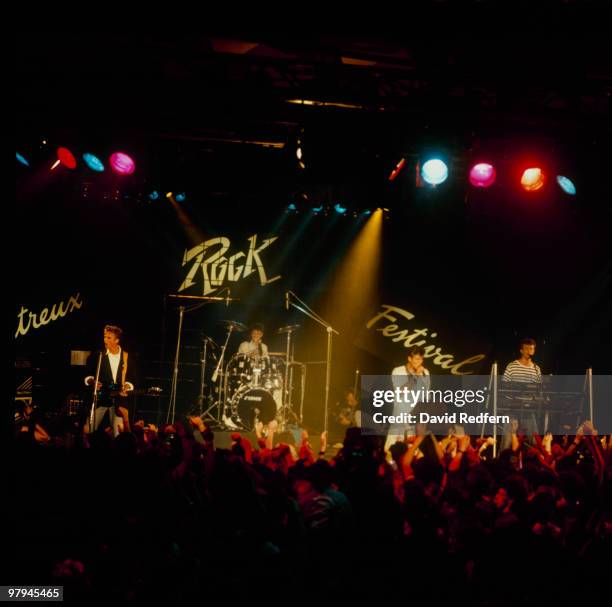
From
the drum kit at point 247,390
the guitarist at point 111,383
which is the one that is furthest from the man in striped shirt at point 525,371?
the guitarist at point 111,383

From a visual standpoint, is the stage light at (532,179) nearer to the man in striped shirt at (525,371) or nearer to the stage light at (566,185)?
the stage light at (566,185)

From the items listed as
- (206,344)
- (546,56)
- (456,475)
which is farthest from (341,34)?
(206,344)

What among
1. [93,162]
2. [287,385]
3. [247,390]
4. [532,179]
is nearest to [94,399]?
[247,390]

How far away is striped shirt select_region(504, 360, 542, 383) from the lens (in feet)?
31.7

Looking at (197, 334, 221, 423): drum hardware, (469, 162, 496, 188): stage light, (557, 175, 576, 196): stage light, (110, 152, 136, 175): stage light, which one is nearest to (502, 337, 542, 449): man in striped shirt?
(557, 175, 576, 196): stage light

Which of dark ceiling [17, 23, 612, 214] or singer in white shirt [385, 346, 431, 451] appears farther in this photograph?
singer in white shirt [385, 346, 431, 451]

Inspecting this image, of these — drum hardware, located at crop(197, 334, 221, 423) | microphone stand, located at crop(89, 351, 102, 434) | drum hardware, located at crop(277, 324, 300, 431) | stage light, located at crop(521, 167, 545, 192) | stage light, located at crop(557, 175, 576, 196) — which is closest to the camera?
stage light, located at crop(521, 167, 545, 192)

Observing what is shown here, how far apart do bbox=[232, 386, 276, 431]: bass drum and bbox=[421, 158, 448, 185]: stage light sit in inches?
188

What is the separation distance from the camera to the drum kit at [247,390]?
11195 mm

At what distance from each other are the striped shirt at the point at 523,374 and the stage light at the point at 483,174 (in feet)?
9.40

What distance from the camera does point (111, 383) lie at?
9.79 meters

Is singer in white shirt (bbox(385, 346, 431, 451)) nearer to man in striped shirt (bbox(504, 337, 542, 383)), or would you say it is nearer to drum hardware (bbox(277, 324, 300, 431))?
man in striped shirt (bbox(504, 337, 542, 383))

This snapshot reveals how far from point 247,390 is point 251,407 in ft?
1.01

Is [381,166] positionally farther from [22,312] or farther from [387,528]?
[22,312]
